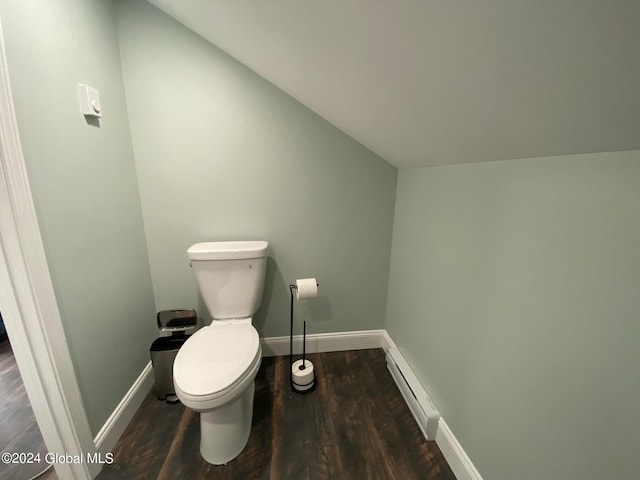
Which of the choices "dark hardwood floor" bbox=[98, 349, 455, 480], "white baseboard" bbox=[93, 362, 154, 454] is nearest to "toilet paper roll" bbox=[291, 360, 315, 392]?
"dark hardwood floor" bbox=[98, 349, 455, 480]

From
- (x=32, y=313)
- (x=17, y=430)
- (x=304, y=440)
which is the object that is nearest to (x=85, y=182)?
(x=32, y=313)

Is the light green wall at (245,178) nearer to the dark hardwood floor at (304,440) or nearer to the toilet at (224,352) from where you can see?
the toilet at (224,352)

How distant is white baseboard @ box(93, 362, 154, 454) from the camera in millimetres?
1136

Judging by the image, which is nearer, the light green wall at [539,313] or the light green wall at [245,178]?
the light green wall at [539,313]

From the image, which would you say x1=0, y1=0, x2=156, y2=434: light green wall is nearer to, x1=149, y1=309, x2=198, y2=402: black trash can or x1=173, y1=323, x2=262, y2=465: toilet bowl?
x1=149, y1=309, x2=198, y2=402: black trash can

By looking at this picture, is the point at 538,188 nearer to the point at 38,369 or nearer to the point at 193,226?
the point at 193,226

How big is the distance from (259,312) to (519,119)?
1597 millimetres

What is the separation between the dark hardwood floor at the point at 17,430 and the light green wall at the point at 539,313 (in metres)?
1.75

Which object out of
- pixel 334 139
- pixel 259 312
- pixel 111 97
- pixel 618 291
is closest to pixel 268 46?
pixel 334 139

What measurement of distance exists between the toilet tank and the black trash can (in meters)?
0.21

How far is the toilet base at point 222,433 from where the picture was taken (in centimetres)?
112

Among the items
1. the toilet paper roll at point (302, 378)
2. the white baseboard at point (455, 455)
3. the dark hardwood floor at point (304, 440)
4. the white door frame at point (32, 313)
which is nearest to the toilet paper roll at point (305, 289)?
the toilet paper roll at point (302, 378)

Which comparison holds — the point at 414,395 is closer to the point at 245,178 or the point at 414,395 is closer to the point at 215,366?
the point at 215,366

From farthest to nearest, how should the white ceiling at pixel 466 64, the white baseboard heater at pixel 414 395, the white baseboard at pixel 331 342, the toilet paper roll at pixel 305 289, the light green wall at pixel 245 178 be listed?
the white baseboard at pixel 331 342 < the toilet paper roll at pixel 305 289 < the light green wall at pixel 245 178 < the white baseboard heater at pixel 414 395 < the white ceiling at pixel 466 64
